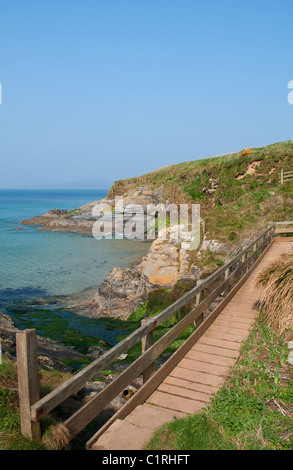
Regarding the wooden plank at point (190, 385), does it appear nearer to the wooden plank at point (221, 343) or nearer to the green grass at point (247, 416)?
the green grass at point (247, 416)

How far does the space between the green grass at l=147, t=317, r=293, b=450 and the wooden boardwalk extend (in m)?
0.18

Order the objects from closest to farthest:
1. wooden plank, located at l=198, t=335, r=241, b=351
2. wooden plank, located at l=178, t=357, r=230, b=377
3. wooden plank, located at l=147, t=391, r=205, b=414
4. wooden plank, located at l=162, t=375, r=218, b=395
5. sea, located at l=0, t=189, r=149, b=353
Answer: wooden plank, located at l=147, t=391, r=205, b=414
wooden plank, located at l=162, t=375, r=218, b=395
wooden plank, located at l=178, t=357, r=230, b=377
wooden plank, located at l=198, t=335, r=241, b=351
sea, located at l=0, t=189, r=149, b=353

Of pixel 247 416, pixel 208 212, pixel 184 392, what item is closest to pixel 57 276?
pixel 208 212

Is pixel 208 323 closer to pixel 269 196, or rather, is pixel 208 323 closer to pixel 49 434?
pixel 49 434

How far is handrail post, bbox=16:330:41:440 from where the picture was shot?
3.16 metres

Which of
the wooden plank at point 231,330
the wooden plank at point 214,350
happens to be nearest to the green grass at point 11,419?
the wooden plank at point 214,350

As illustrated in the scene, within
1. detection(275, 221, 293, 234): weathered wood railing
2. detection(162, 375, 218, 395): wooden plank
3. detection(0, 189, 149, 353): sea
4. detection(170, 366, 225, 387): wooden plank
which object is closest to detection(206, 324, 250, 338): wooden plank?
detection(170, 366, 225, 387): wooden plank

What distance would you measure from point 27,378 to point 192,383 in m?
2.75

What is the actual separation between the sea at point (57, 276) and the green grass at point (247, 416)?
6.90 meters

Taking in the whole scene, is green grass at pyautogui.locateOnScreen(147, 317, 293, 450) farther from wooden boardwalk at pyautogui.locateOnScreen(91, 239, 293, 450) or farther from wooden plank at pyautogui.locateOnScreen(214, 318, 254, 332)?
wooden plank at pyautogui.locateOnScreen(214, 318, 254, 332)

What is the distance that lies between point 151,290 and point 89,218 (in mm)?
36515

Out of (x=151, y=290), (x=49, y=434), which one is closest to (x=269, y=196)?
(x=151, y=290)

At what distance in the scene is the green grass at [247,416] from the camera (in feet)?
11.8

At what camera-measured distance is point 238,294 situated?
9586 millimetres
